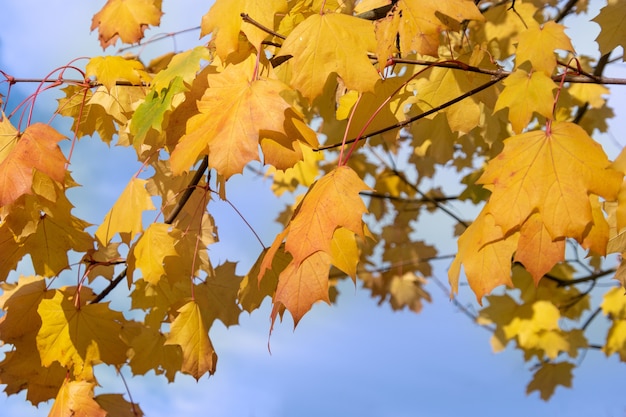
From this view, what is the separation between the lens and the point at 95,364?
2.30 metres

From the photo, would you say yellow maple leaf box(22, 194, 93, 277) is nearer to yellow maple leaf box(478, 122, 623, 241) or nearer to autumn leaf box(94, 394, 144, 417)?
autumn leaf box(94, 394, 144, 417)

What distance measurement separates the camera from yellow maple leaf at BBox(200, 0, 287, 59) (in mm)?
1655

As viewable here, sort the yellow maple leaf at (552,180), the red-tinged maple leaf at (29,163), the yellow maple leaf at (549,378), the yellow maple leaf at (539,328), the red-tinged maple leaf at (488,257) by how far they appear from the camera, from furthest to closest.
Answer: the yellow maple leaf at (549,378) → the yellow maple leaf at (539,328) → the red-tinged maple leaf at (29,163) → the red-tinged maple leaf at (488,257) → the yellow maple leaf at (552,180)

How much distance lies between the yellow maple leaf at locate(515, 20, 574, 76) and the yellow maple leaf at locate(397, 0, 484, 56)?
0.49ft

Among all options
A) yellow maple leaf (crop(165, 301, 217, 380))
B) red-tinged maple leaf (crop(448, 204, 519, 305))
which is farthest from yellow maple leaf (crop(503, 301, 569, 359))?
red-tinged maple leaf (crop(448, 204, 519, 305))

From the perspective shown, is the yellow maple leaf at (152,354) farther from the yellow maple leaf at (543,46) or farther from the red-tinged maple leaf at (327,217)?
the yellow maple leaf at (543,46)

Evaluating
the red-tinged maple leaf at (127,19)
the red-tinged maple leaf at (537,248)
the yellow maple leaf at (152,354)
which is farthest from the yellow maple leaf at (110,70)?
the red-tinged maple leaf at (537,248)

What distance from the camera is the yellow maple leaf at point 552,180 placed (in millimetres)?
1378

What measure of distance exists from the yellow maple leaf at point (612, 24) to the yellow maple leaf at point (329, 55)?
3.81ft

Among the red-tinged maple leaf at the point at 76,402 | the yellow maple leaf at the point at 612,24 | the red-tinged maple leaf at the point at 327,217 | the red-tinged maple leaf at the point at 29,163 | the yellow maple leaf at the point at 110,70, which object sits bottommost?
the red-tinged maple leaf at the point at 76,402

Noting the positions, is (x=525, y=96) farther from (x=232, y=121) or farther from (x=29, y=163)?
(x=29, y=163)

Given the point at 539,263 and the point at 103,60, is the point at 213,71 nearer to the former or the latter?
the point at 103,60

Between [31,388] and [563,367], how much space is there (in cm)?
339

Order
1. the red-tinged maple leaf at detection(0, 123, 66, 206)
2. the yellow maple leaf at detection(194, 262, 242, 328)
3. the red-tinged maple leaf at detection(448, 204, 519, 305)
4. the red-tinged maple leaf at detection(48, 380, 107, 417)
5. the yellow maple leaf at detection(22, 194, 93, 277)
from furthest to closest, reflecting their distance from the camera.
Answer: the yellow maple leaf at detection(194, 262, 242, 328) < the yellow maple leaf at detection(22, 194, 93, 277) < the red-tinged maple leaf at detection(48, 380, 107, 417) < the red-tinged maple leaf at detection(0, 123, 66, 206) < the red-tinged maple leaf at detection(448, 204, 519, 305)
